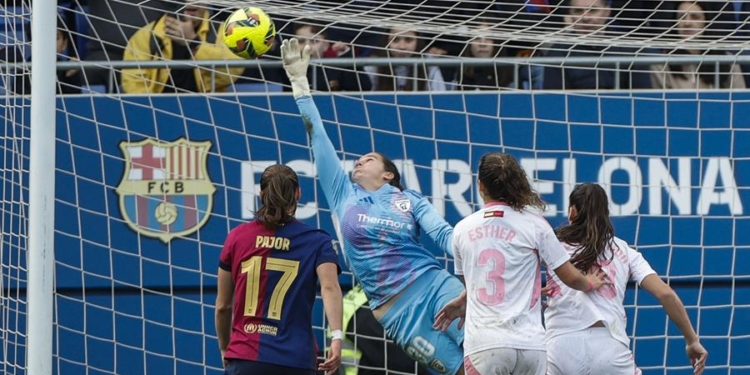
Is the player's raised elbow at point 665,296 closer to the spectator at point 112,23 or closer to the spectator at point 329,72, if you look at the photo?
the spectator at point 329,72

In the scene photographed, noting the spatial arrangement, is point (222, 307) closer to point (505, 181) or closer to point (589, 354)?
point (505, 181)

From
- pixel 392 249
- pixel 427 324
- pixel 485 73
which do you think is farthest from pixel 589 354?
pixel 485 73

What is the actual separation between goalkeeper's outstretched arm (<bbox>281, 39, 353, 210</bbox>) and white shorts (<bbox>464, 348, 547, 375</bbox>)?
159 cm

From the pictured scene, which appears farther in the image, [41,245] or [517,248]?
[41,245]

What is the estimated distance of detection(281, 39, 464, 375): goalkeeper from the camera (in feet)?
21.4

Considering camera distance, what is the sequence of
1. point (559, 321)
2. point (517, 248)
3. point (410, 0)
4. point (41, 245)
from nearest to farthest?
point (517, 248)
point (559, 321)
point (41, 245)
point (410, 0)

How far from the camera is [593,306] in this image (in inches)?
229

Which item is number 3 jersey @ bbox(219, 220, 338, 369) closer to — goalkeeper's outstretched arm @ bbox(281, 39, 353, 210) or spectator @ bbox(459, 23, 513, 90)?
goalkeeper's outstretched arm @ bbox(281, 39, 353, 210)

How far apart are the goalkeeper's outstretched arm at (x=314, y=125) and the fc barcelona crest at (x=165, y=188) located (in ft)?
6.07

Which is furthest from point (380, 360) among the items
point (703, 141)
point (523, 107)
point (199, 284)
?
point (703, 141)

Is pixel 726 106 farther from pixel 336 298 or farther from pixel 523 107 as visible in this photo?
pixel 336 298

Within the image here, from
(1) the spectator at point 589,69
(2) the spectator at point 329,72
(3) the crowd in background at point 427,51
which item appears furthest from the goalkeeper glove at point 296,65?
(1) the spectator at point 589,69

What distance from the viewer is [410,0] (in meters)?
8.54

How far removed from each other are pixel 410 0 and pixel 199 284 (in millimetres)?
2213
